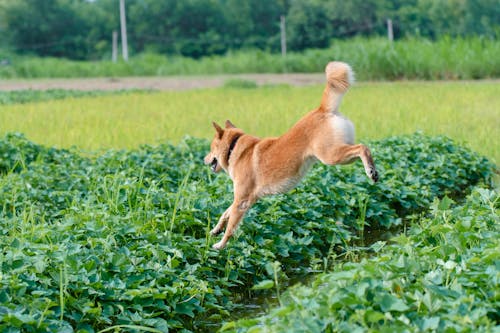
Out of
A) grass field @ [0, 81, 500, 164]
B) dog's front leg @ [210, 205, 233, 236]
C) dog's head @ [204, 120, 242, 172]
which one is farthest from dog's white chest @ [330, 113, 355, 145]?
grass field @ [0, 81, 500, 164]

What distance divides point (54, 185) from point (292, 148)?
11.0 ft

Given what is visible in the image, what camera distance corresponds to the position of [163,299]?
17.9ft

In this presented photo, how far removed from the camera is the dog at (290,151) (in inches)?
203

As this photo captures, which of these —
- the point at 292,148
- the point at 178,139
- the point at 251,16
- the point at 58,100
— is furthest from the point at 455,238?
the point at 251,16

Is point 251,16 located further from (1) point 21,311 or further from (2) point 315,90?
(1) point 21,311

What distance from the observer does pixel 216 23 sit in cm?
4294

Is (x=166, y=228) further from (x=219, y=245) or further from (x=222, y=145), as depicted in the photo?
(x=222, y=145)

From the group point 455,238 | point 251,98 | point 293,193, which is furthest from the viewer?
point 251,98

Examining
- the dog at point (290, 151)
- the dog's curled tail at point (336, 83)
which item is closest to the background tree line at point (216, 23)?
the dog at point (290, 151)

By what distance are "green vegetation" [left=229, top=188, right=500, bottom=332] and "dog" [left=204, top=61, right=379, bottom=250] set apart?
2.02ft

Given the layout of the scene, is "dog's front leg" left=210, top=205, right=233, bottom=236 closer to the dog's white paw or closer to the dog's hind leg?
the dog's white paw

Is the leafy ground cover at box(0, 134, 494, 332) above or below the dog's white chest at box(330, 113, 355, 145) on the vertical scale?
below

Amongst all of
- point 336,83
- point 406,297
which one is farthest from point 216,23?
point 406,297

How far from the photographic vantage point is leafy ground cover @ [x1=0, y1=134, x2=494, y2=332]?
514cm
